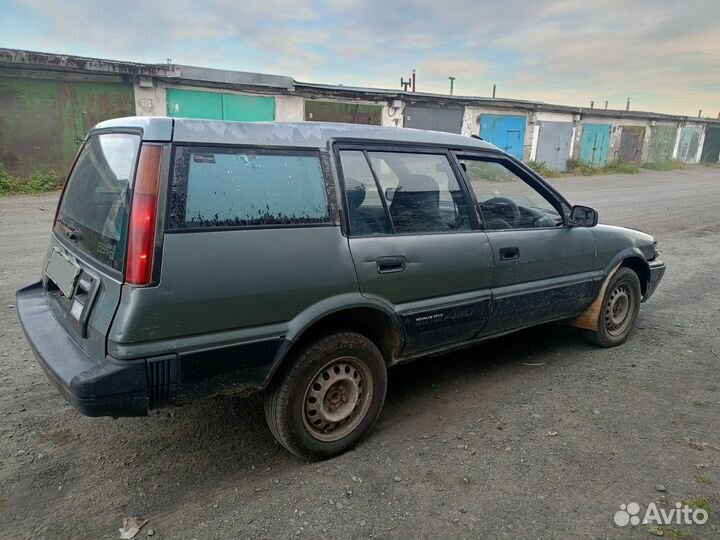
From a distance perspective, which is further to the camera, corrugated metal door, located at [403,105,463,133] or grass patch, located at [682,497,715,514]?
corrugated metal door, located at [403,105,463,133]

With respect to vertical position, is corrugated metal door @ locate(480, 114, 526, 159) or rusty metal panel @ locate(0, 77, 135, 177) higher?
corrugated metal door @ locate(480, 114, 526, 159)

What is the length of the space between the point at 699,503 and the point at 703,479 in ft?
0.74

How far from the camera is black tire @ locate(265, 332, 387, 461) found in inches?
101

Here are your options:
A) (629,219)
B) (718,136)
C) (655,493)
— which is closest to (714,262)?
(629,219)

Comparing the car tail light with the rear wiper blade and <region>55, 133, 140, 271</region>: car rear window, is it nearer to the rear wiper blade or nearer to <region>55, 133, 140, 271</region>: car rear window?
<region>55, 133, 140, 271</region>: car rear window

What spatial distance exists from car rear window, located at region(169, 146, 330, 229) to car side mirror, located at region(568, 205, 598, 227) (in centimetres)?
218

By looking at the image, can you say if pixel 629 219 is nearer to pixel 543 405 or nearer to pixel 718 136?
pixel 543 405

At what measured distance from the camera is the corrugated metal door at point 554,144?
25.4m

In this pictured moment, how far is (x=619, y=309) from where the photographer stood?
443cm

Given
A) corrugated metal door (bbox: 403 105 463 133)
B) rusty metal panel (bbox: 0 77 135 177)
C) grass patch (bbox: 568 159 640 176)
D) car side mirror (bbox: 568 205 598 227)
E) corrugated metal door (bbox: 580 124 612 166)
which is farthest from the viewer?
corrugated metal door (bbox: 580 124 612 166)

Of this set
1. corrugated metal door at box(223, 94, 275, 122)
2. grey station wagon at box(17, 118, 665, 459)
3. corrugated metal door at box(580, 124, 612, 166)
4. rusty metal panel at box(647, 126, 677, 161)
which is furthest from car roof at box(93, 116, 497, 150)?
rusty metal panel at box(647, 126, 677, 161)

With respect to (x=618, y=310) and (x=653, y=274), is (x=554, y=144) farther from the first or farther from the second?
(x=618, y=310)

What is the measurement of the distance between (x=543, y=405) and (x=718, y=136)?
45424mm

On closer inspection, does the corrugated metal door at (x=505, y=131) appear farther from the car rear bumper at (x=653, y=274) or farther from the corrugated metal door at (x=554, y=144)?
the car rear bumper at (x=653, y=274)
